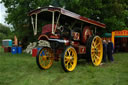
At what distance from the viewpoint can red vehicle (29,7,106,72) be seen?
5840 millimetres

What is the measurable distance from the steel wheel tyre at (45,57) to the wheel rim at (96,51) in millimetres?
1857

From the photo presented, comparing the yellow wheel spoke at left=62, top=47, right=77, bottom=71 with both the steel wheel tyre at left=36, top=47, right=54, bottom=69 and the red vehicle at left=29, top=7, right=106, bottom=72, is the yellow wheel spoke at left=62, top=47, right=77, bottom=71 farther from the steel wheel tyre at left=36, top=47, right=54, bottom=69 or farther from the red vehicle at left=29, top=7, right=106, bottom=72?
the steel wheel tyre at left=36, top=47, right=54, bottom=69

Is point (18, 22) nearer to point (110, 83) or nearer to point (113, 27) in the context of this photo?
point (113, 27)

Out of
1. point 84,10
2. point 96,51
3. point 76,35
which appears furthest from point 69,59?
point 84,10

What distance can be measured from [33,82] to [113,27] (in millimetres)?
10795

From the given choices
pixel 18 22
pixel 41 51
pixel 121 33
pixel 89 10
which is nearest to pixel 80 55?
pixel 41 51

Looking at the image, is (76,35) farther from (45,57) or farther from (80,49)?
(45,57)

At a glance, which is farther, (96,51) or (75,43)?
(96,51)

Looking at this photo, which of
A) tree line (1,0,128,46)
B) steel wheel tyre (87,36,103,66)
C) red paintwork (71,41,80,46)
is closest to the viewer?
red paintwork (71,41,80,46)

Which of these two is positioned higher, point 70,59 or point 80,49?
point 80,49

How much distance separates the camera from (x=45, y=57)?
6.35 metres

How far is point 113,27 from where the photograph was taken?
13.7 meters

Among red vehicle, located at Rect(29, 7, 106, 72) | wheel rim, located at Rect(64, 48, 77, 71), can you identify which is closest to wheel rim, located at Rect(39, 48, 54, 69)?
red vehicle, located at Rect(29, 7, 106, 72)

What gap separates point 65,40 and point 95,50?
1936 mm
